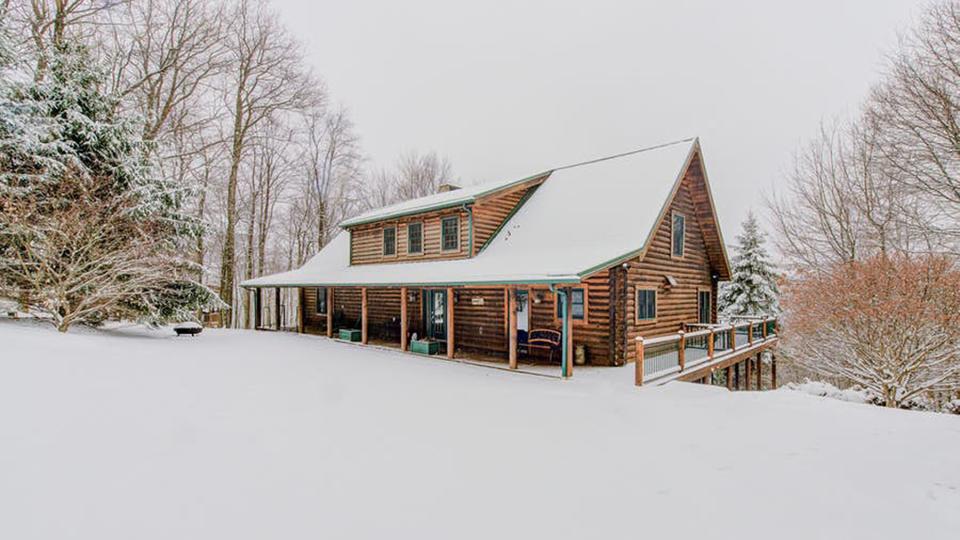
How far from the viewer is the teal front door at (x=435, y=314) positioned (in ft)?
48.2

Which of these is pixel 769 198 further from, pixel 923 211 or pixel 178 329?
pixel 178 329

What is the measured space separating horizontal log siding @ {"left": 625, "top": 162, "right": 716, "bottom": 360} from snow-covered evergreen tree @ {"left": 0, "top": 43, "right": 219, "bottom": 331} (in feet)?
43.3

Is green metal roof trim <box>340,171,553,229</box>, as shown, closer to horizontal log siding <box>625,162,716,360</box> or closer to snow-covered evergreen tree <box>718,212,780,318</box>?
horizontal log siding <box>625,162,716,360</box>

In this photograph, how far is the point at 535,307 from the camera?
12.3m

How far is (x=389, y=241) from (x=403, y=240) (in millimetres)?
923

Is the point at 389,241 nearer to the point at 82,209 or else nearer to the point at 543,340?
the point at 543,340

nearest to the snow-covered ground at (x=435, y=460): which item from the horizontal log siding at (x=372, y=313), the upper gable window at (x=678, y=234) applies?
the upper gable window at (x=678, y=234)

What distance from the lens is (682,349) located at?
9.91 meters

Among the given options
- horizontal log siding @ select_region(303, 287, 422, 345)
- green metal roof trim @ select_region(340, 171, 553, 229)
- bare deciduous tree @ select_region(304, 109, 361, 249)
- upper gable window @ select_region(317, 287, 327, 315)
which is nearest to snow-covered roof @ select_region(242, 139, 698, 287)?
green metal roof trim @ select_region(340, 171, 553, 229)

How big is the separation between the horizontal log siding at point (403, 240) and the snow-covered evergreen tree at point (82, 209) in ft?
19.5

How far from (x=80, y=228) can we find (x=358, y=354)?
7395mm

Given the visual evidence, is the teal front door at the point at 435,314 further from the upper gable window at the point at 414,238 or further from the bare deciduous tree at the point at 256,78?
the bare deciduous tree at the point at 256,78

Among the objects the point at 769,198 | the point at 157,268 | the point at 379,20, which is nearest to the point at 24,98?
the point at 157,268

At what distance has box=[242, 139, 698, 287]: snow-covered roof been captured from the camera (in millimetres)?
10346
